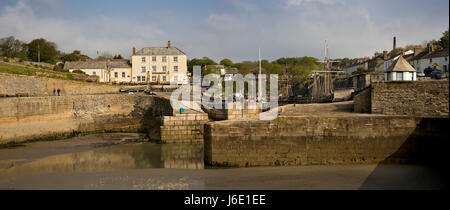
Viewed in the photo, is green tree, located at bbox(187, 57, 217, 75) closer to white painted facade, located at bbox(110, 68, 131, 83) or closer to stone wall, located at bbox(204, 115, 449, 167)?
white painted facade, located at bbox(110, 68, 131, 83)

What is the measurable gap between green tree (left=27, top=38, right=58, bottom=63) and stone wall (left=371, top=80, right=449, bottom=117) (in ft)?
150

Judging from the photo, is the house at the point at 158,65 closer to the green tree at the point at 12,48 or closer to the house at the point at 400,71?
the green tree at the point at 12,48

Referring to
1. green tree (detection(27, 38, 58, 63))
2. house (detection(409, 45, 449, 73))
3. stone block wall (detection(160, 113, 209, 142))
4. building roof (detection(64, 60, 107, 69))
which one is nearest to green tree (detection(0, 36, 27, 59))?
green tree (detection(27, 38, 58, 63))

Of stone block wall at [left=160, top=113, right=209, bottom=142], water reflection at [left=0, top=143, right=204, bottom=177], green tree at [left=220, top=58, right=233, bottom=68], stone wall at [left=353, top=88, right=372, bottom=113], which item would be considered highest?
green tree at [left=220, top=58, right=233, bottom=68]

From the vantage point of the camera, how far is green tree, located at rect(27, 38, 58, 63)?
49094 mm

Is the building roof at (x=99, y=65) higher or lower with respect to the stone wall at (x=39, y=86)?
higher

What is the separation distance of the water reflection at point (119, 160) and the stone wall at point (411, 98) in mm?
7133

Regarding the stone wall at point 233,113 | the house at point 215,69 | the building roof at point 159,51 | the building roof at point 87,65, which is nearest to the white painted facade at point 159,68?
the building roof at point 159,51

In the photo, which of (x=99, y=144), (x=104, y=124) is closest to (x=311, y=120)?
(x=99, y=144)

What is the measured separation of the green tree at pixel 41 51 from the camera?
49.1 m
